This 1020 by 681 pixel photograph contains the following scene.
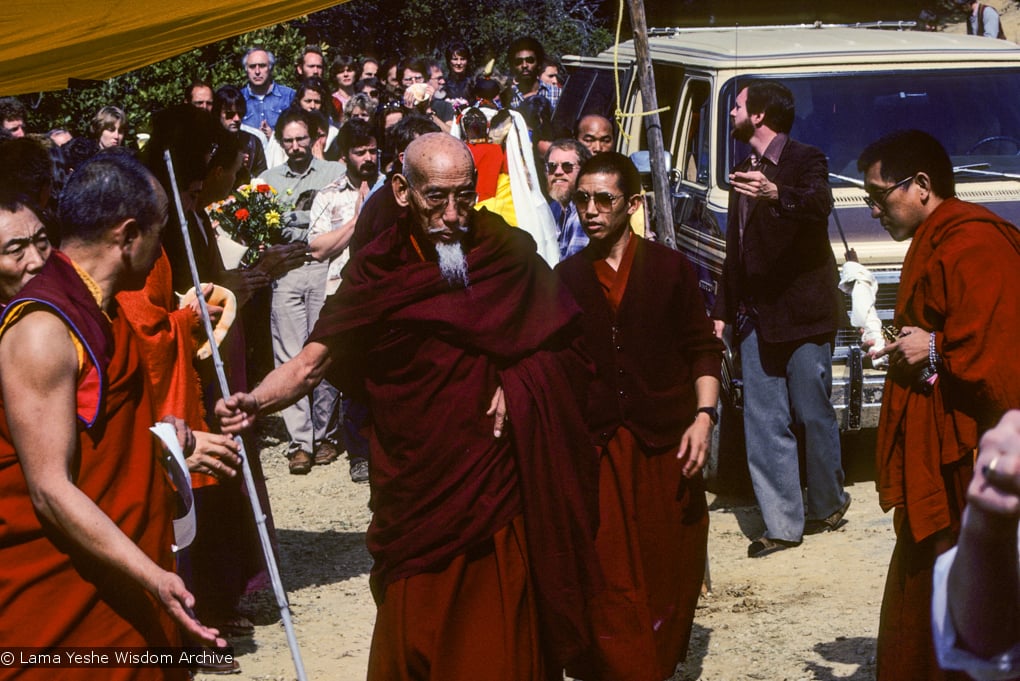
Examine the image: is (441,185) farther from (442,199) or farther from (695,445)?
(695,445)

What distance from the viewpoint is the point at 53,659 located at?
11.2 feet

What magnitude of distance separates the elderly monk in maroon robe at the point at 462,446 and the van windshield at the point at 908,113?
4.48m

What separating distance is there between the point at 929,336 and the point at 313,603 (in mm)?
3964

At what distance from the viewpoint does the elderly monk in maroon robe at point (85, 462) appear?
334cm

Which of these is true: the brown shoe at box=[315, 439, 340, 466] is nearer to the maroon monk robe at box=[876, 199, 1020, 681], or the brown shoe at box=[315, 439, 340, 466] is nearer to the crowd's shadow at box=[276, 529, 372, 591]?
the crowd's shadow at box=[276, 529, 372, 591]

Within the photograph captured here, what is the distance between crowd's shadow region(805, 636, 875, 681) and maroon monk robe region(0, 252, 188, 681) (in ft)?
10.9

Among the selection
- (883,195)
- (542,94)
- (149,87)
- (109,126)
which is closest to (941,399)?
(883,195)

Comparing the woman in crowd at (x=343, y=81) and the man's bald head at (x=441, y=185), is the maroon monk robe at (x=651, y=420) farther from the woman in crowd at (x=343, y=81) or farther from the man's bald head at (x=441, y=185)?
the woman in crowd at (x=343, y=81)

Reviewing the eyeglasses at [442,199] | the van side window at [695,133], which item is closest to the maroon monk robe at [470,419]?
the eyeglasses at [442,199]

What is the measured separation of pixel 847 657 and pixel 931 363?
209cm

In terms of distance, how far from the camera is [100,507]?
3482mm

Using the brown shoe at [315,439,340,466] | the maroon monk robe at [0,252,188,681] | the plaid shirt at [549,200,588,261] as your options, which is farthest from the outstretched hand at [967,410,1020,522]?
the brown shoe at [315,439,340,466]

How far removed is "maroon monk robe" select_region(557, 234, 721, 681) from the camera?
558cm

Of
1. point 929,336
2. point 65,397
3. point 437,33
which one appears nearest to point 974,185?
point 929,336
